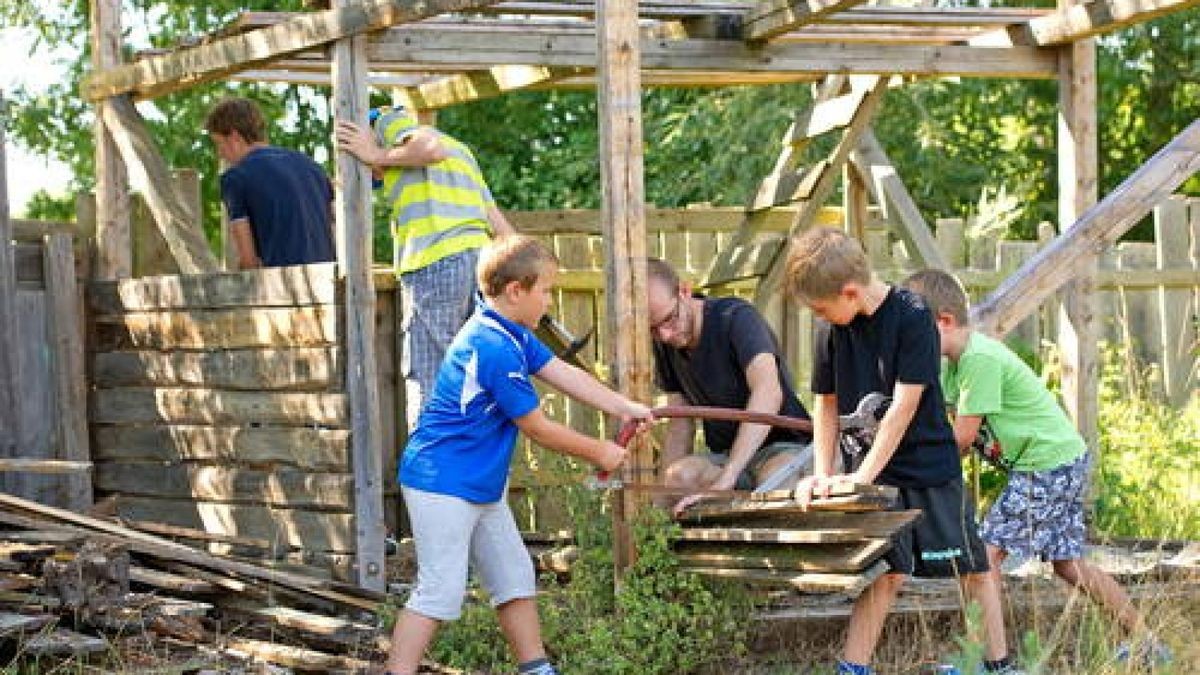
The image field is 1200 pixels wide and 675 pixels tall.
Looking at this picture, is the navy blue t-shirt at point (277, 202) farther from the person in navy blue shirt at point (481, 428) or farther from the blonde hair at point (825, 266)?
the blonde hair at point (825, 266)

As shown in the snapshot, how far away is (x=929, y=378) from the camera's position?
6.65 meters

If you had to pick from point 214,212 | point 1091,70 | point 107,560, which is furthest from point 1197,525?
point 214,212

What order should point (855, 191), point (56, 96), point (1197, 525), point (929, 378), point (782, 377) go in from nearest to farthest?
point (929, 378), point (782, 377), point (1197, 525), point (855, 191), point (56, 96)

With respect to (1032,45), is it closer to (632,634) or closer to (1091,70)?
(1091,70)

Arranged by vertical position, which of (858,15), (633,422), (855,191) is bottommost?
(633,422)

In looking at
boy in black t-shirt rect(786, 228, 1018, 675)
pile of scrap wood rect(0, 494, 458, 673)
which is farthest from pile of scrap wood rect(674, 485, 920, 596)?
pile of scrap wood rect(0, 494, 458, 673)

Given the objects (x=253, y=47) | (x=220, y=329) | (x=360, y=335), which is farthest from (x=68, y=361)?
(x=360, y=335)

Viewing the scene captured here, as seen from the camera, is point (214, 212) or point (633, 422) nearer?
point (633, 422)

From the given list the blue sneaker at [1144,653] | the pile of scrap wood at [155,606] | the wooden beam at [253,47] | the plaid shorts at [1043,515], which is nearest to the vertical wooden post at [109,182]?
the wooden beam at [253,47]

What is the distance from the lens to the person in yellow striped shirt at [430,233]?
8.61m

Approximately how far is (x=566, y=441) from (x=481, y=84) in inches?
186

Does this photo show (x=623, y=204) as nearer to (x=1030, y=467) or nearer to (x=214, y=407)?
(x=1030, y=467)

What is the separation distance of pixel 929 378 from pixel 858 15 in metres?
3.69

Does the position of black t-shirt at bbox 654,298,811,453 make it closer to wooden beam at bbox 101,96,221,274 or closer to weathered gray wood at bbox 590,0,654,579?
weathered gray wood at bbox 590,0,654,579
